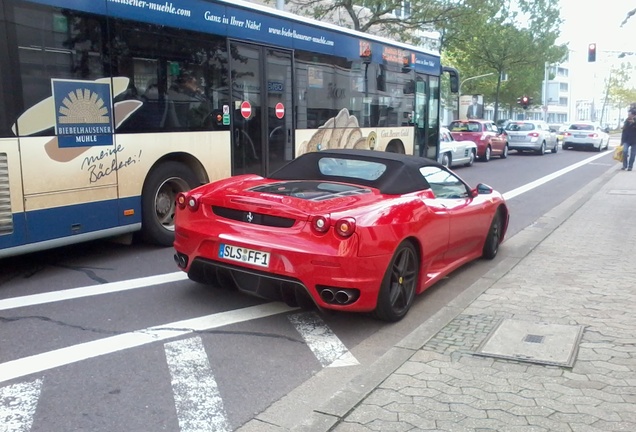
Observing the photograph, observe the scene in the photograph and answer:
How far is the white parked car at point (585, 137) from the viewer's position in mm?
34344

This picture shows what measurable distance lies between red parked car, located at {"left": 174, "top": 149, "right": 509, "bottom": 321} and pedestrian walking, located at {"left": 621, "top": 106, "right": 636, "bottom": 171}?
14683 millimetres

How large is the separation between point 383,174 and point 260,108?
3702 mm

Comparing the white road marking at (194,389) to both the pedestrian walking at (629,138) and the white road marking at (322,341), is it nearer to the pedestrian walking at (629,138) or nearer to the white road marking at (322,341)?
the white road marking at (322,341)

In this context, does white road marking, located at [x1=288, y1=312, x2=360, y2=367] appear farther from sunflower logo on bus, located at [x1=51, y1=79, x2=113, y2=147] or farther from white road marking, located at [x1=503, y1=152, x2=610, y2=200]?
white road marking, located at [x1=503, y1=152, x2=610, y2=200]

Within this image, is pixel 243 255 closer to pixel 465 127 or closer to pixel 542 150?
pixel 465 127

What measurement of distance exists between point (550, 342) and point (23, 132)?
4914 mm

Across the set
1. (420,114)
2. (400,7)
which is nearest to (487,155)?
(400,7)

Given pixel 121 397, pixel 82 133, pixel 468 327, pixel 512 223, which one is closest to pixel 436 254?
pixel 468 327

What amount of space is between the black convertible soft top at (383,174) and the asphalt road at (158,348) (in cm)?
112

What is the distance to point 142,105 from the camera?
7.32 metres

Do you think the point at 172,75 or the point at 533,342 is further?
the point at 172,75

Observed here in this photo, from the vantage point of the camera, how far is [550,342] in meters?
4.71

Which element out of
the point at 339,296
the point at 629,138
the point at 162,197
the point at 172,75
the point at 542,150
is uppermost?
the point at 172,75

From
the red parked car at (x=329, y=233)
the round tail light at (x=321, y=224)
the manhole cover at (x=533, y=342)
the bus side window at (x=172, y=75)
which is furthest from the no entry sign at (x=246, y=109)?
the manhole cover at (x=533, y=342)
